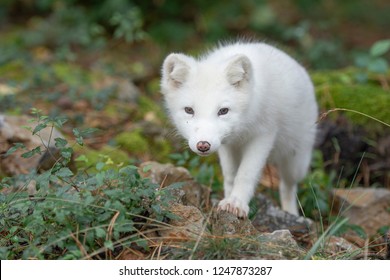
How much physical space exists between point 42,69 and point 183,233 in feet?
16.4

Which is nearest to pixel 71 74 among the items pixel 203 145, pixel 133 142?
pixel 133 142

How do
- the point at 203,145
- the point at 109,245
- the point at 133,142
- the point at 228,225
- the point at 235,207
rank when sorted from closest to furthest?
the point at 109,245 < the point at 228,225 < the point at 203,145 < the point at 235,207 < the point at 133,142

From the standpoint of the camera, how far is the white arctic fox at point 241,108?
4.12m

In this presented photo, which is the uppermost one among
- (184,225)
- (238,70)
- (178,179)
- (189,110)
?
(238,70)

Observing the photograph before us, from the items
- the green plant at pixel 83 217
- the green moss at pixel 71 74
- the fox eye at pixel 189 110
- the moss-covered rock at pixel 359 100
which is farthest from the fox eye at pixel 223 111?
the green moss at pixel 71 74

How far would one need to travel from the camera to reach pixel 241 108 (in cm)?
425

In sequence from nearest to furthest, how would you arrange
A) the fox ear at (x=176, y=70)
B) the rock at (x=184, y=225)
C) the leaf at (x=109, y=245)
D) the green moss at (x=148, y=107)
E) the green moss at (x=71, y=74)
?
the leaf at (x=109, y=245) < the rock at (x=184, y=225) < the fox ear at (x=176, y=70) < the green moss at (x=148, y=107) < the green moss at (x=71, y=74)

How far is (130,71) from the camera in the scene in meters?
8.85

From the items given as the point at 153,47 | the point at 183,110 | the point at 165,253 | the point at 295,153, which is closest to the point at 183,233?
the point at 165,253

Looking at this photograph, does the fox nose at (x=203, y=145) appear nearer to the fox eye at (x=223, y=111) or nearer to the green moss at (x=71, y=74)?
the fox eye at (x=223, y=111)

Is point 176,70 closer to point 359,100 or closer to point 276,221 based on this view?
point 276,221

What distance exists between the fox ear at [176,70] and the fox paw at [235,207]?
35.6 inches

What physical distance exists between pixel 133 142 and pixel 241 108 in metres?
2.30
